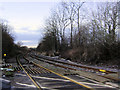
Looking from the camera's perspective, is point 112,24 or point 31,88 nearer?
point 31,88

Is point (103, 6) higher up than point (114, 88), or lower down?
higher up

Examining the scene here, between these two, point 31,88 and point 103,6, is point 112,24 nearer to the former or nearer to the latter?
point 103,6

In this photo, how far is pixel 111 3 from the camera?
2216 cm

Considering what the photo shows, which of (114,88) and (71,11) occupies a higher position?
(71,11)

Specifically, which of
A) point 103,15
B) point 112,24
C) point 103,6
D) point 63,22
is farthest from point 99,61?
point 63,22

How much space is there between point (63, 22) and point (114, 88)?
37750 mm

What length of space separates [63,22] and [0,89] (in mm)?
37790

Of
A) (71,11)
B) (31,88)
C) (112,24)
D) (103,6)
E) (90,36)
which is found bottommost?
(31,88)

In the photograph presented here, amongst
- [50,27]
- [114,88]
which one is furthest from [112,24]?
[50,27]

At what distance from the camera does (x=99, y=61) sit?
66.6 feet

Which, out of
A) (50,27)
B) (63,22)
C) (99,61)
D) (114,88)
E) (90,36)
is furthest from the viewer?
(50,27)

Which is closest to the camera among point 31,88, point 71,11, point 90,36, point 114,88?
point 114,88

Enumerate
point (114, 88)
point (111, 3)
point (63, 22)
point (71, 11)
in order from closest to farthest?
point (114, 88) → point (111, 3) → point (71, 11) → point (63, 22)

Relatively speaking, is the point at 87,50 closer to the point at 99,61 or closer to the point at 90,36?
the point at 90,36
